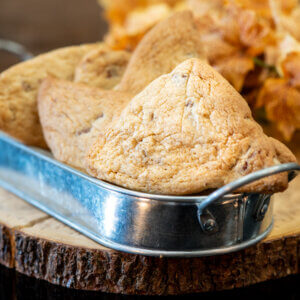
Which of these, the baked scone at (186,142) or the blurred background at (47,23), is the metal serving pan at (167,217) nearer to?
the baked scone at (186,142)

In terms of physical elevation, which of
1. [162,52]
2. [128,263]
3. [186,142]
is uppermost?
[162,52]

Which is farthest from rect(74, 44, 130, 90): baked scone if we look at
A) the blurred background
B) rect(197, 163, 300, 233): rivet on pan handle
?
the blurred background

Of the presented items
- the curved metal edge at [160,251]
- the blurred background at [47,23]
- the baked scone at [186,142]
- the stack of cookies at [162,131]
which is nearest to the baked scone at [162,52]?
the stack of cookies at [162,131]

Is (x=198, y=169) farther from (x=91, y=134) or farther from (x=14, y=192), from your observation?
(x=14, y=192)

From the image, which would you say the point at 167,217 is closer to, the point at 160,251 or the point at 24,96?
the point at 160,251

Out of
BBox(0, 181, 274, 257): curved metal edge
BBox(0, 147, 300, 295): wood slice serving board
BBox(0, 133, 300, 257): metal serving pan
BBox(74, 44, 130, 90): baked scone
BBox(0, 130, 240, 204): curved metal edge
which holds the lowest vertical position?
BBox(0, 147, 300, 295): wood slice serving board

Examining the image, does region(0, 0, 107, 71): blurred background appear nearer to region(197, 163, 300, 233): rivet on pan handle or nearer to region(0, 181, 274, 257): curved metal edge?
region(0, 181, 274, 257): curved metal edge

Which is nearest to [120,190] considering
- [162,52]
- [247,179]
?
[247,179]
